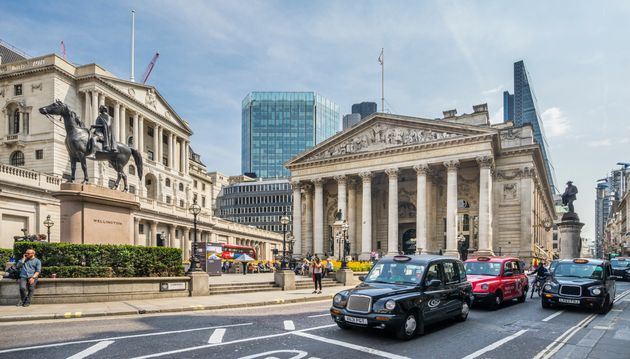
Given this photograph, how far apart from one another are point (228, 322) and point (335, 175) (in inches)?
1933

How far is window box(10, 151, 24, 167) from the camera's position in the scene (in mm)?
49281

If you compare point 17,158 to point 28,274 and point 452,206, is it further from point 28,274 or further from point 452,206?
point 452,206

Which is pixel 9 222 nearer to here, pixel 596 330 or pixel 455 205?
pixel 596 330

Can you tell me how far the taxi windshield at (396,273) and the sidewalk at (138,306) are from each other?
6935 mm

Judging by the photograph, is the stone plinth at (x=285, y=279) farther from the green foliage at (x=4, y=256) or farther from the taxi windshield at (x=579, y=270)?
the green foliage at (x=4, y=256)

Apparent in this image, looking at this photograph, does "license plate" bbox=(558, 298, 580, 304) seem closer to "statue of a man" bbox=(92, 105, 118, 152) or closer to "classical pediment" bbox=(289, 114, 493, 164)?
"statue of a man" bbox=(92, 105, 118, 152)

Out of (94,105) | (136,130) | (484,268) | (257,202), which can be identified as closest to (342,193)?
(136,130)

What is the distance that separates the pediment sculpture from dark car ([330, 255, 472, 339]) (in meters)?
42.3

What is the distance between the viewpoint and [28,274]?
1412 cm

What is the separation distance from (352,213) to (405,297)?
51786 mm

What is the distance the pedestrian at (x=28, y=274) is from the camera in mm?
14070

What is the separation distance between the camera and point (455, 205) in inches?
2036

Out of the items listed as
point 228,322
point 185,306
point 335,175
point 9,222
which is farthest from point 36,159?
point 228,322

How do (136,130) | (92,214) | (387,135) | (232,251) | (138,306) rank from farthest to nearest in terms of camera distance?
(136,130) → (387,135) → (232,251) → (92,214) → (138,306)
